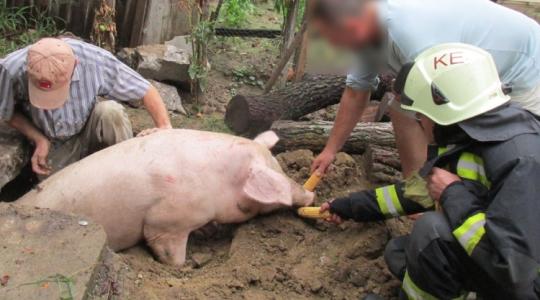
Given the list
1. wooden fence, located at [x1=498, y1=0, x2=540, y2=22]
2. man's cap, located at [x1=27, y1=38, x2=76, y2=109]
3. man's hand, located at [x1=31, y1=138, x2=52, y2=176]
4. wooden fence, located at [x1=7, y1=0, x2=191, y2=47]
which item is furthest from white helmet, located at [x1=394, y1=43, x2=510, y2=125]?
wooden fence, located at [x1=498, y1=0, x2=540, y2=22]

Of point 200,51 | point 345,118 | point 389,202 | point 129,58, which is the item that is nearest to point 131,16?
point 129,58

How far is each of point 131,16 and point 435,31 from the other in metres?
3.63

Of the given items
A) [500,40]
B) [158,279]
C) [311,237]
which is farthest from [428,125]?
[158,279]

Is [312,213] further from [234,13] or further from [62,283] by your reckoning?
[234,13]

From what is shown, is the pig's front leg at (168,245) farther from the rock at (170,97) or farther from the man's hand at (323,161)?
the rock at (170,97)

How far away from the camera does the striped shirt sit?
11.8 feet

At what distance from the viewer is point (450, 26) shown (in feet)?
9.12

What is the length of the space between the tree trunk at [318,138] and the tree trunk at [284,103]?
0.20m

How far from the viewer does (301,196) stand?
11.9 ft

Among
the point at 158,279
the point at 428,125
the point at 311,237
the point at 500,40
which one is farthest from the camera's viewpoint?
the point at 311,237

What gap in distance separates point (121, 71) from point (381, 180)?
5.82ft

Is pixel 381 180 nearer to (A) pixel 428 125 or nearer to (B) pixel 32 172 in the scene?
(A) pixel 428 125

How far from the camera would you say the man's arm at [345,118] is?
3.50 meters

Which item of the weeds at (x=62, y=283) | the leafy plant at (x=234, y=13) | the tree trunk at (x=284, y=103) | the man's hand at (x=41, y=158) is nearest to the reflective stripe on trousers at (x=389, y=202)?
the weeds at (x=62, y=283)
